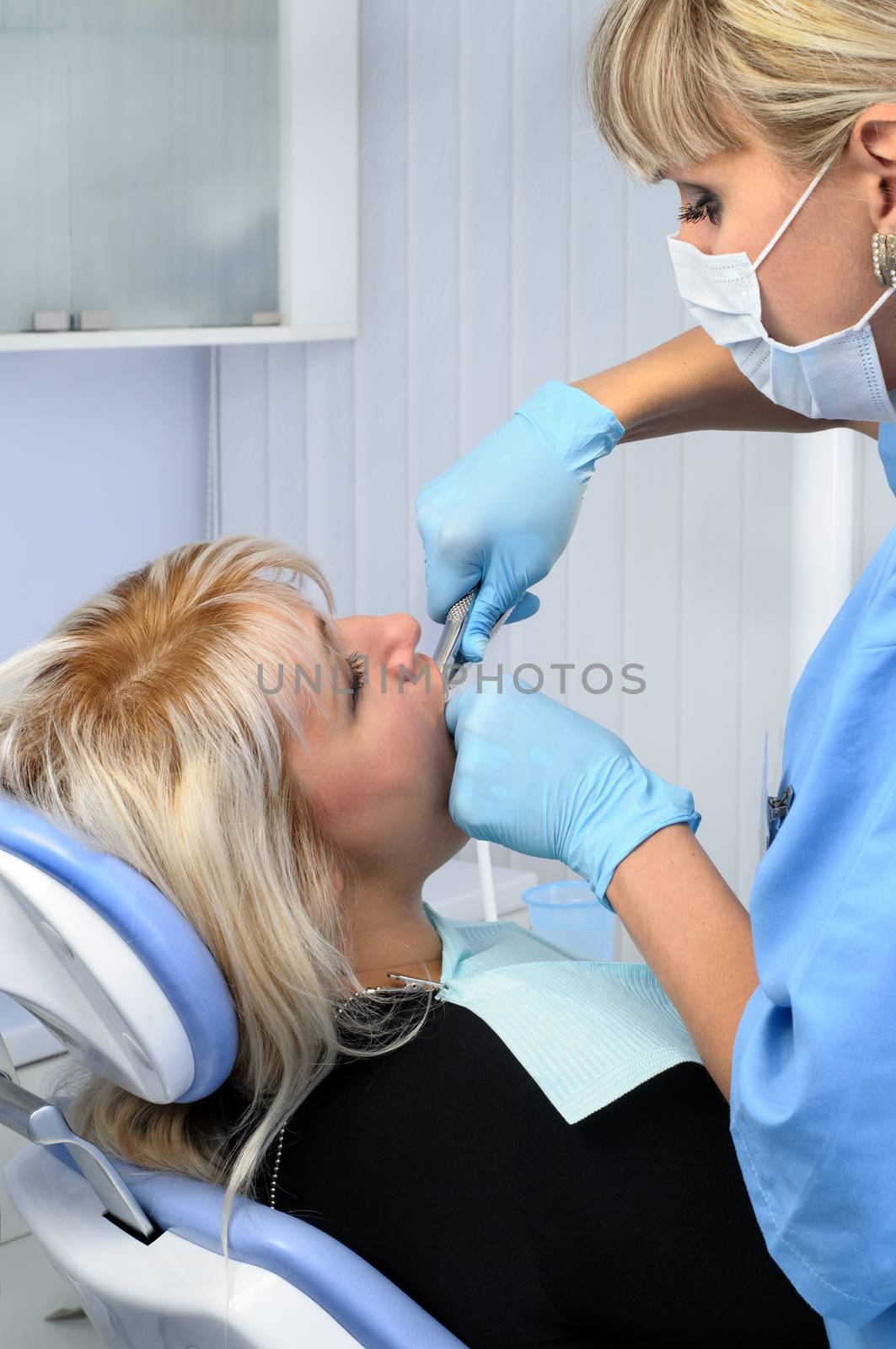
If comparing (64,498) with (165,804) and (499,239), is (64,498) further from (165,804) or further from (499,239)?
(165,804)

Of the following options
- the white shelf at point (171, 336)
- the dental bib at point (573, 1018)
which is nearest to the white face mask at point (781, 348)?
the dental bib at point (573, 1018)

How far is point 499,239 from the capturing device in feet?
7.68

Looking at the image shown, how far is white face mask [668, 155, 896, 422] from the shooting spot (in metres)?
0.97

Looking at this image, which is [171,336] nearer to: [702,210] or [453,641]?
[453,641]

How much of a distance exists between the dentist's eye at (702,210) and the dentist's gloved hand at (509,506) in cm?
37

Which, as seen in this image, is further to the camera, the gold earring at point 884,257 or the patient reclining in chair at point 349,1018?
the patient reclining in chair at point 349,1018

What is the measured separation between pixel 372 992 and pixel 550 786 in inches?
10.0

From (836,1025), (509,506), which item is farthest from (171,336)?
(836,1025)

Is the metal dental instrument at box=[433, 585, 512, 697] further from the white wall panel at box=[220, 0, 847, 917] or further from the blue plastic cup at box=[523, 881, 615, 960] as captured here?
the white wall panel at box=[220, 0, 847, 917]

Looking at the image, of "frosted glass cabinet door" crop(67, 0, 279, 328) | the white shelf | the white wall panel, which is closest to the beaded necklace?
the white wall panel

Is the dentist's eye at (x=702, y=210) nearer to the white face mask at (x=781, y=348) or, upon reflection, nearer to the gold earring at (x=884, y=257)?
the white face mask at (x=781, y=348)

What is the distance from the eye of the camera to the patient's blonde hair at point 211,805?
105 centimetres

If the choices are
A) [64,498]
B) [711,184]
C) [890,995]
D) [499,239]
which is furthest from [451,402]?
[890,995]

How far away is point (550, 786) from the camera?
3.66 ft
